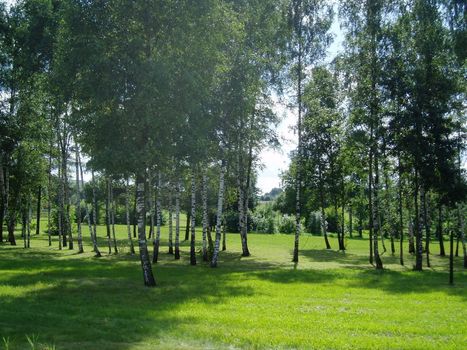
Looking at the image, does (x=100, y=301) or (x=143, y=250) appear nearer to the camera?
(x=100, y=301)

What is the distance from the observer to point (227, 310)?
13320mm

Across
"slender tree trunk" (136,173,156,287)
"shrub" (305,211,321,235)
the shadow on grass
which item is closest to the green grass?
the shadow on grass

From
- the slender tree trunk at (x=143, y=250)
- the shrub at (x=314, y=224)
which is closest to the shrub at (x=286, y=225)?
the shrub at (x=314, y=224)

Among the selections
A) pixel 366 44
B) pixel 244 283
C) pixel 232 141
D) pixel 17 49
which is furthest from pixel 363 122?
pixel 17 49

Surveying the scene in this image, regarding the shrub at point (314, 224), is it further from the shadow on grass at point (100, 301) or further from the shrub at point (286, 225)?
the shadow on grass at point (100, 301)

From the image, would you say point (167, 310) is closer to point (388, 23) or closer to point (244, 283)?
point (244, 283)

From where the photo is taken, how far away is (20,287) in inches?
656

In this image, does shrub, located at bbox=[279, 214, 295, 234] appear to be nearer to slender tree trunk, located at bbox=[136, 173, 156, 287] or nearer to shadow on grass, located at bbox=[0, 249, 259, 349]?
shadow on grass, located at bbox=[0, 249, 259, 349]

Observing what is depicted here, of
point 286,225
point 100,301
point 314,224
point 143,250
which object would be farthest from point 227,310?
point 286,225

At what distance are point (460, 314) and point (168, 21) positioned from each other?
47.9 feet

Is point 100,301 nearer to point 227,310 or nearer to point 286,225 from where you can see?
point 227,310

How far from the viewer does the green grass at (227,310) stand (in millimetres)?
9875

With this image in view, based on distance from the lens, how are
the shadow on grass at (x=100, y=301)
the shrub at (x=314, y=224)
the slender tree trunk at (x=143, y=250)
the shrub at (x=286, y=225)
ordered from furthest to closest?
the shrub at (x=286, y=225)
the shrub at (x=314, y=224)
the slender tree trunk at (x=143, y=250)
the shadow on grass at (x=100, y=301)

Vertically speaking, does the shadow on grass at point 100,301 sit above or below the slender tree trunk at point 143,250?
below
